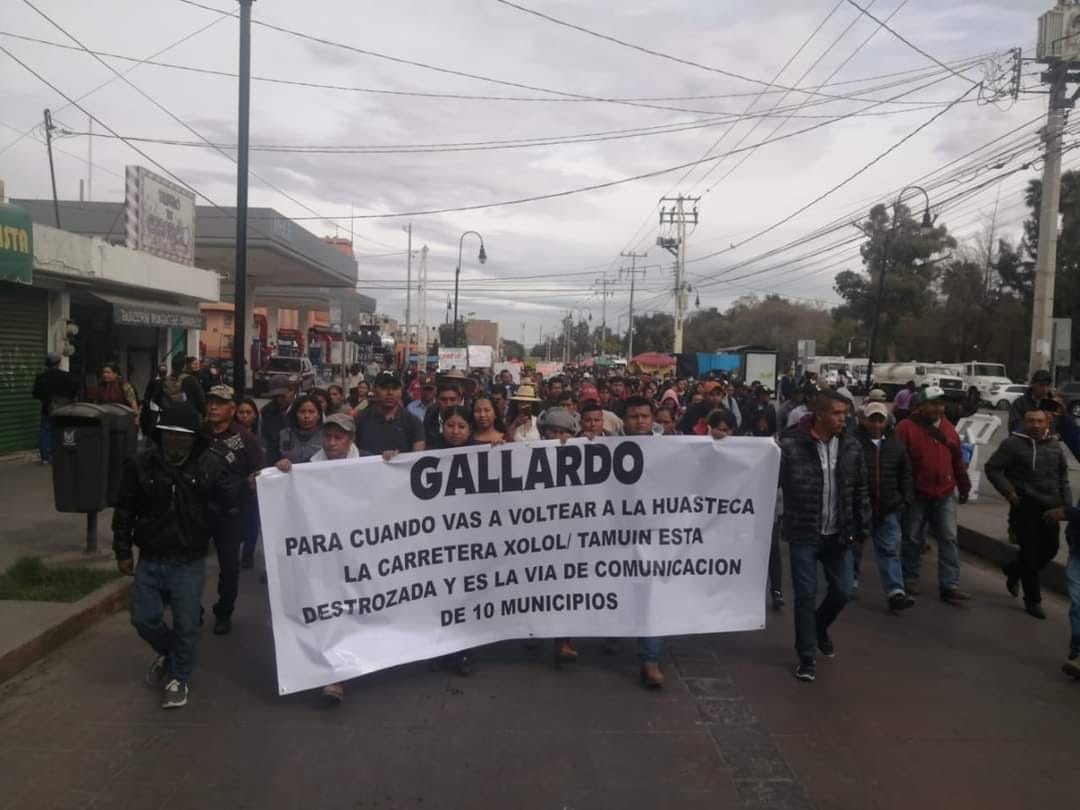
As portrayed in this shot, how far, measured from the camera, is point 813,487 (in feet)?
19.4

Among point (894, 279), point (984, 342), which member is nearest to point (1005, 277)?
point (984, 342)

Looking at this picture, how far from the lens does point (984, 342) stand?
60.9 metres

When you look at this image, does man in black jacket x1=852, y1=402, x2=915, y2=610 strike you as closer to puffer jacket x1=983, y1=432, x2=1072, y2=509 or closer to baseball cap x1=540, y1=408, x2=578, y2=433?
puffer jacket x1=983, y1=432, x2=1072, y2=509

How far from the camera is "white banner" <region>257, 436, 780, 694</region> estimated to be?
538 cm

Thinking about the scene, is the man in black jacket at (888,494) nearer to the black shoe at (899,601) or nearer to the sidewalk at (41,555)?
the black shoe at (899,601)

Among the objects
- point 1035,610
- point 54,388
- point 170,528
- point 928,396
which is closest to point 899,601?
point 1035,610

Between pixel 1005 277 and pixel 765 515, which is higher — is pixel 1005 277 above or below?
above

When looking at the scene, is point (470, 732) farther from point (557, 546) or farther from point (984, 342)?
point (984, 342)

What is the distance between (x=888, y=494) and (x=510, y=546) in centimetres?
339

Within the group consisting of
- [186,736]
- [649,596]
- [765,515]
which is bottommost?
[186,736]

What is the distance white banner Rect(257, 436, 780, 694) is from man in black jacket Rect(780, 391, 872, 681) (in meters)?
0.21

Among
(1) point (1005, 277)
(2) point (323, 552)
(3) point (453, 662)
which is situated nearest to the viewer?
(2) point (323, 552)

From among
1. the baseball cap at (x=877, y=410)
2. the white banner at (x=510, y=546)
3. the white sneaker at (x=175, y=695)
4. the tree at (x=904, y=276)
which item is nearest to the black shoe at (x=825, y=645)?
the white banner at (x=510, y=546)

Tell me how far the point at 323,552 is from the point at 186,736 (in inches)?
46.9
